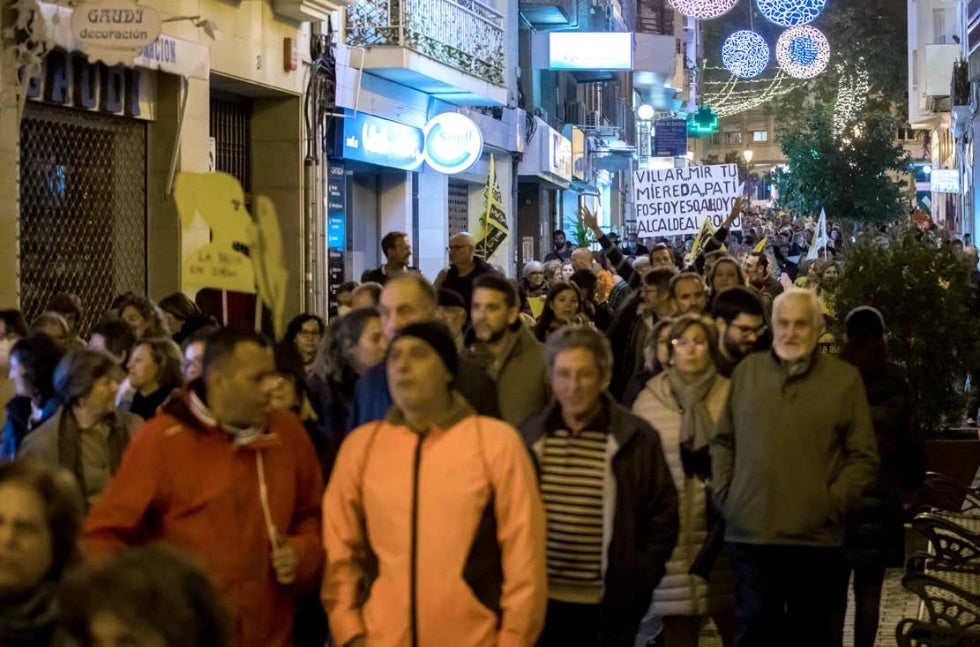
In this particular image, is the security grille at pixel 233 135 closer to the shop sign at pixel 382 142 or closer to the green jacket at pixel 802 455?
the shop sign at pixel 382 142

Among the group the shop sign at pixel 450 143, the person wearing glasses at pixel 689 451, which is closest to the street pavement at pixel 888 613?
the person wearing glasses at pixel 689 451

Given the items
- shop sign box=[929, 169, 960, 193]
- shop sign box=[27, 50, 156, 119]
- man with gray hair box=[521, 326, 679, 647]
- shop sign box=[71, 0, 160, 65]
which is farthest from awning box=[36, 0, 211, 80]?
shop sign box=[929, 169, 960, 193]

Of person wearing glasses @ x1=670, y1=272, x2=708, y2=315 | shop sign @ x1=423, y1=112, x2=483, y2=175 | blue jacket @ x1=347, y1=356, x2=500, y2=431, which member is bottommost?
blue jacket @ x1=347, y1=356, x2=500, y2=431

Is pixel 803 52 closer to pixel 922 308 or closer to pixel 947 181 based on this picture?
pixel 947 181

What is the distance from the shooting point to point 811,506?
7.37 meters

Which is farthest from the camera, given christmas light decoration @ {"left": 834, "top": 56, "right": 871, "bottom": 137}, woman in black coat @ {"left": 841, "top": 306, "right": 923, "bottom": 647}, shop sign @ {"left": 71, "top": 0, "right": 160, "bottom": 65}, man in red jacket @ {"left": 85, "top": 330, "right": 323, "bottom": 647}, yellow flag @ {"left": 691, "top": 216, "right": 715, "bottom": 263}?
christmas light decoration @ {"left": 834, "top": 56, "right": 871, "bottom": 137}

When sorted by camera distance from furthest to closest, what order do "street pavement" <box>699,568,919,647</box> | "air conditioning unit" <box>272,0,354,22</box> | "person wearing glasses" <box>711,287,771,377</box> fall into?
1. "air conditioning unit" <box>272,0,354,22</box>
2. "street pavement" <box>699,568,919,647</box>
3. "person wearing glasses" <box>711,287,771,377</box>

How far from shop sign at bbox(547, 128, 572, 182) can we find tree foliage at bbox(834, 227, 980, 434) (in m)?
25.8

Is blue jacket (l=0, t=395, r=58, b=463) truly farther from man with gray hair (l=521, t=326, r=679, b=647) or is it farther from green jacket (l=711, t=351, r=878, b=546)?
green jacket (l=711, t=351, r=878, b=546)

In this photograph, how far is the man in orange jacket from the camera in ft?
17.3

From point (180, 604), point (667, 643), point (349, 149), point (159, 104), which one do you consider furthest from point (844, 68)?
point (180, 604)

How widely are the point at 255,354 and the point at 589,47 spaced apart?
3663cm

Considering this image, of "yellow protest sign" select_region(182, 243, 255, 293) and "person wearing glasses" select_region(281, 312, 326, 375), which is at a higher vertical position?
"yellow protest sign" select_region(182, 243, 255, 293)

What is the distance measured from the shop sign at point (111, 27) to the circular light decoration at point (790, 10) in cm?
1462
